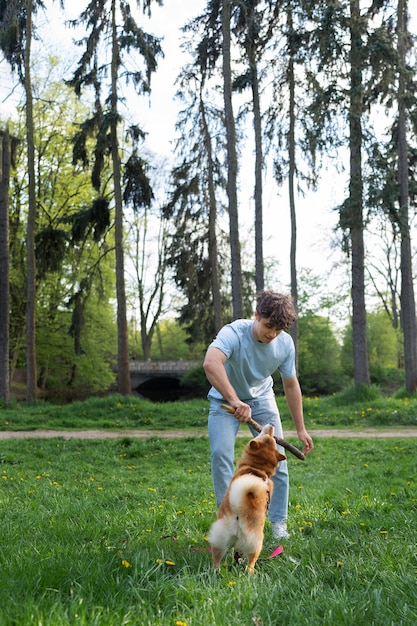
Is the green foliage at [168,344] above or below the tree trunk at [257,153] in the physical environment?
below

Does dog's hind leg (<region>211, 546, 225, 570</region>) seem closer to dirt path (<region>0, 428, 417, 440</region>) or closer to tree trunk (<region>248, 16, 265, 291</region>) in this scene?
dirt path (<region>0, 428, 417, 440</region>)

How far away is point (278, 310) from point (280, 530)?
5.99 feet

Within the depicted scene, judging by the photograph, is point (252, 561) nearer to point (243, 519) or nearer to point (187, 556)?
point (243, 519)

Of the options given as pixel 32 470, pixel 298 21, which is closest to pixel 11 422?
pixel 32 470

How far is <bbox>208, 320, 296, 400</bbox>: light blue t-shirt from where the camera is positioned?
4586 millimetres

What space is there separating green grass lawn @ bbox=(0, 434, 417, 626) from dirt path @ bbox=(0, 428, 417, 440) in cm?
451

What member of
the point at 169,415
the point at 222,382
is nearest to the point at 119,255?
the point at 169,415

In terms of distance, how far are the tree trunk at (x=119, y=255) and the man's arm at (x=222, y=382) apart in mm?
16876

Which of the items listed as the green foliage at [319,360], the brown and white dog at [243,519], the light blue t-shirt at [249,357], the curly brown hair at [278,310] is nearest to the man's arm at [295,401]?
the light blue t-shirt at [249,357]

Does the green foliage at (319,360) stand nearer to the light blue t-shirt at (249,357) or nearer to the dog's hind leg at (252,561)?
the light blue t-shirt at (249,357)

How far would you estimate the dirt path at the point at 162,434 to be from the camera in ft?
43.2

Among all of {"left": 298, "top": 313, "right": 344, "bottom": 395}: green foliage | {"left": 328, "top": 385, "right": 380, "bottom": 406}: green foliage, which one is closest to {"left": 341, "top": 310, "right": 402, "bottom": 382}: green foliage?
{"left": 298, "top": 313, "right": 344, "bottom": 395}: green foliage

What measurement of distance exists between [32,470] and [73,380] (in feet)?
76.7

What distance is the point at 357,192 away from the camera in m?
17.8
